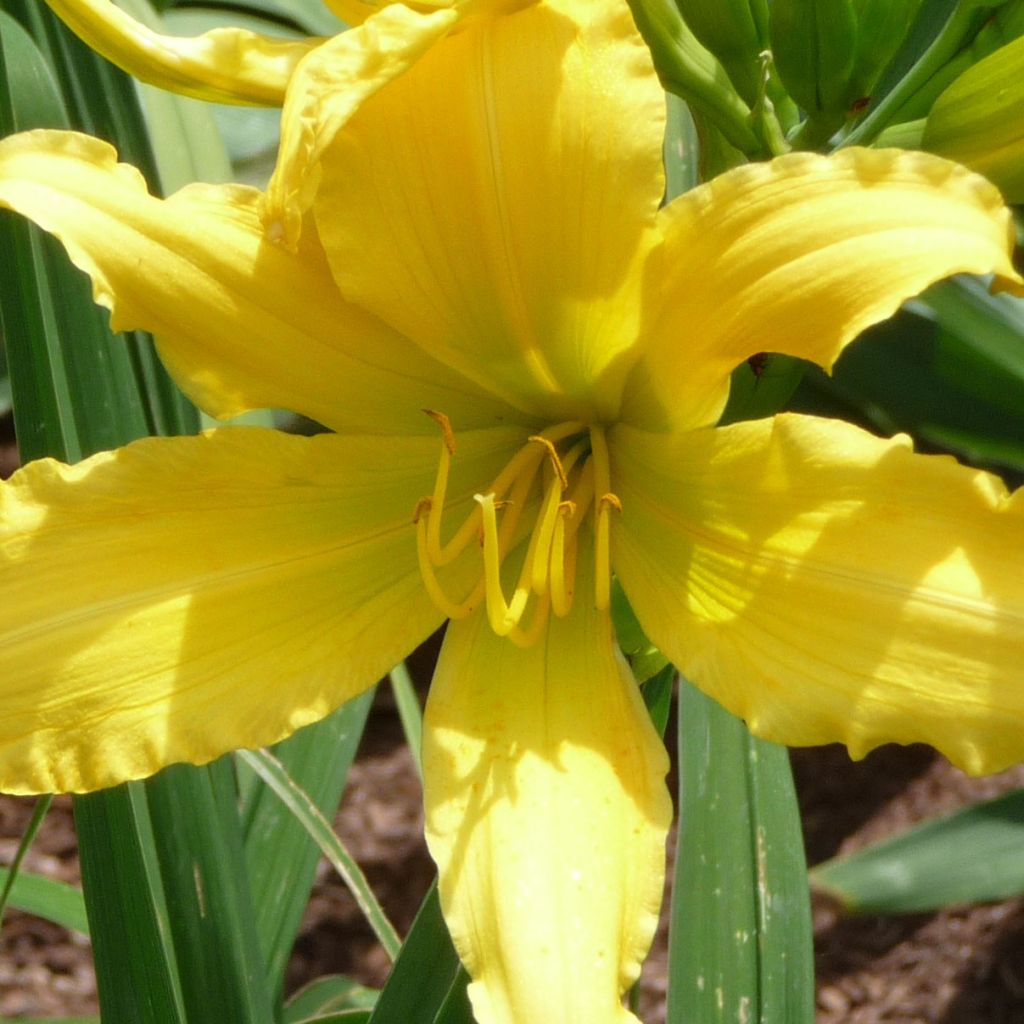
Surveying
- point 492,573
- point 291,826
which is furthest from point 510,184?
A: point 291,826

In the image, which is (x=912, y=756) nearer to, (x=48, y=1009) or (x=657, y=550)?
(x=48, y=1009)

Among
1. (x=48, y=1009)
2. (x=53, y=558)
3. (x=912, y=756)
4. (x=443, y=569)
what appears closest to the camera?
(x=53, y=558)

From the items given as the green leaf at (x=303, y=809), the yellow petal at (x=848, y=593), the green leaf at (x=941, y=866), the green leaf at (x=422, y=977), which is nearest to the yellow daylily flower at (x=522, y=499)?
the yellow petal at (x=848, y=593)

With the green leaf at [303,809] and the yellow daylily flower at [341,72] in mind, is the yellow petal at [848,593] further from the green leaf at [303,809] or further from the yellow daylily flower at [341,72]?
the green leaf at [303,809]

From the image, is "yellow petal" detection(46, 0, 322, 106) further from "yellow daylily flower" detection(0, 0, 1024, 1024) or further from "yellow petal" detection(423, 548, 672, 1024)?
"yellow petal" detection(423, 548, 672, 1024)

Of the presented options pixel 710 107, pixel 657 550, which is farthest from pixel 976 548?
pixel 710 107

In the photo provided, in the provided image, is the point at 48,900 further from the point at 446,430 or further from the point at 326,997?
the point at 446,430
